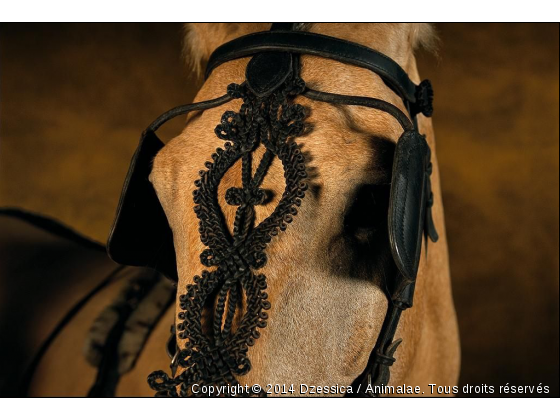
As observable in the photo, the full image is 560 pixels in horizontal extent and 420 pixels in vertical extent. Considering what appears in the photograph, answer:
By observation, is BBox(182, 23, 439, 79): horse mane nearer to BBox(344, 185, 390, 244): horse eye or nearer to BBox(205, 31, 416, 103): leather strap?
BBox(205, 31, 416, 103): leather strap

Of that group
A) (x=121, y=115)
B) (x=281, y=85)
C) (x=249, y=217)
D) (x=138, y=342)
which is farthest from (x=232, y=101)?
(x=121, y=115)

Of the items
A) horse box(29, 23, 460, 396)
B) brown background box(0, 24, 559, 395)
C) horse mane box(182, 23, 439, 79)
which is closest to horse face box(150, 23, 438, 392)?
horse box(29, 23, 460, 396)

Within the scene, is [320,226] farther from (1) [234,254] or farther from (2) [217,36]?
(2) [217,36]

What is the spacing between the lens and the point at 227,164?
68 centimetres

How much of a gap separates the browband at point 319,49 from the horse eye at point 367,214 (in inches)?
7.2

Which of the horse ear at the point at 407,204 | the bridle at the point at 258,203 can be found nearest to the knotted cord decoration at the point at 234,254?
the bridle at the point at 258,203

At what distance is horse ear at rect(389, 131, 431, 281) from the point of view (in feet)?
2.04

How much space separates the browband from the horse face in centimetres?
3

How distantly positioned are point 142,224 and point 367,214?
322 mm

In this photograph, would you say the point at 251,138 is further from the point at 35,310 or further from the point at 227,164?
the point at 35,310

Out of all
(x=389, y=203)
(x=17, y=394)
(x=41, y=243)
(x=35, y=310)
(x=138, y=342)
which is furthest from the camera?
(x=41, y=243)

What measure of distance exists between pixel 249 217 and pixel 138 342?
625mm

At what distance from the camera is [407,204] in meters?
0.64

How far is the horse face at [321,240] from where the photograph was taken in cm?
65
